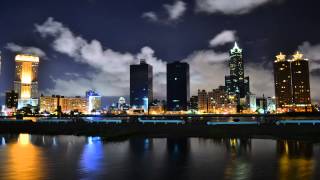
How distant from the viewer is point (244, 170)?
18.6m

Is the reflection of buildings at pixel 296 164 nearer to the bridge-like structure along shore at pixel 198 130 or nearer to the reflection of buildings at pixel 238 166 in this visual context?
the reflection of buildings at pixel 238 166

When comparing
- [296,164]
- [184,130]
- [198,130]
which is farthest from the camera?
[184,130]

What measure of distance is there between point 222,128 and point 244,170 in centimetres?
2959

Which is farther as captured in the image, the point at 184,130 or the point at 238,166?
the point at 184,130

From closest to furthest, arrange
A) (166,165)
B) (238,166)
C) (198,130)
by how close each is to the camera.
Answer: (238,166), (166,165), (198,130)

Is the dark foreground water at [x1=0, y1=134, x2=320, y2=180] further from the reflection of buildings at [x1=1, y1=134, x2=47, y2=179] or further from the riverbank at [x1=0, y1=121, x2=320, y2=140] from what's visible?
the riverbank at [x1=0, y1=121, x2=320, y2=140]

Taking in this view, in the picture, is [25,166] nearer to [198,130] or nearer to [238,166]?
[238,166]

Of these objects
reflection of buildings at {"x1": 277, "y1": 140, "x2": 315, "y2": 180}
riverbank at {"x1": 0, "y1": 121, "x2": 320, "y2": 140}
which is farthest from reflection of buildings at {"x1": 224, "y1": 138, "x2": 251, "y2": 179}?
riverbank at {"x1": 0, "y1": 121, "x2": 320, "y2": 140}

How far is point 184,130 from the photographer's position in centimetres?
4838

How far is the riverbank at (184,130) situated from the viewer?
4286 centimetres

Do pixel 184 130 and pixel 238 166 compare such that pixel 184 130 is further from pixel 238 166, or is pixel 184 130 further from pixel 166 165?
pixel 238 166

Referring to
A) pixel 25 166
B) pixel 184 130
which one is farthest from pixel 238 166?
pixel 184 130

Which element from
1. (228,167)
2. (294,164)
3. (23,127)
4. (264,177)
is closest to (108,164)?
(228,167)

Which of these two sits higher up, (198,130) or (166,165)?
(198,130)
